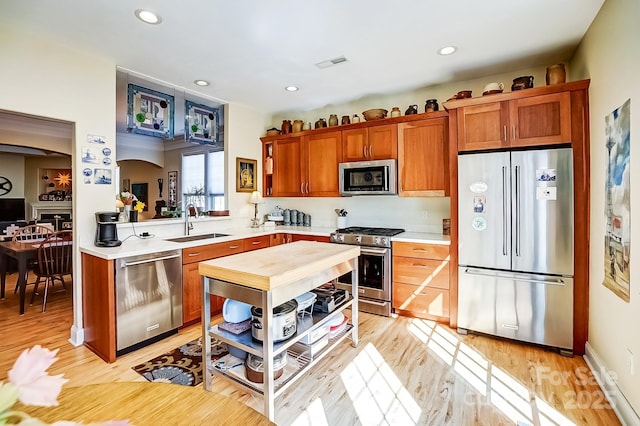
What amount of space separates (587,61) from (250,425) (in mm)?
3515

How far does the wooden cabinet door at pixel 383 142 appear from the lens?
3773mm

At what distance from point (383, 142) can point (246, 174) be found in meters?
2.11

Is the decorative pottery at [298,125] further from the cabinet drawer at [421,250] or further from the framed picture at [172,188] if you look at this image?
the framed picture at [172,188]

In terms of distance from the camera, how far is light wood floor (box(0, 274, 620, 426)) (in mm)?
1898

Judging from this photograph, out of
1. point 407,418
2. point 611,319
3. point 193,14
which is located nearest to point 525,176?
point 611,319

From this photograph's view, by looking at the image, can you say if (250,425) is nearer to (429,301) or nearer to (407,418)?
(407,418)

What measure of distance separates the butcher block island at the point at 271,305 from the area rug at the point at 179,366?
0.39 m

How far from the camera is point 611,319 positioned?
2.10 metres

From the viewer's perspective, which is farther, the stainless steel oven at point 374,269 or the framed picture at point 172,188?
the framed picture at point 172,188

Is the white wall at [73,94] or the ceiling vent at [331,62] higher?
the ceiling vent at [331,62]

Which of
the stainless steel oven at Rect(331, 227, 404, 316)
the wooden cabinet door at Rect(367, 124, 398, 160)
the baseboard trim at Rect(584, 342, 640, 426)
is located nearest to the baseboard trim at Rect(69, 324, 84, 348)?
the stainless steel oven at Rect(331, 227, 404, 316)

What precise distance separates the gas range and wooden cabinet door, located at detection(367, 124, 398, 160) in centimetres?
93

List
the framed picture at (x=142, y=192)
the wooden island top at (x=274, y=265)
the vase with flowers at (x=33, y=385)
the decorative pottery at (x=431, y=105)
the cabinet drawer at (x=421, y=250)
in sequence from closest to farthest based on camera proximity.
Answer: the vase with flowers at (x=33, y=385) < the wooden island top at (x=274, y=265) < the cabinet drawer at (x=421, y=250) < the decorative pottery at (x=431, y=105) < the framed picture at (x=142, y=192)

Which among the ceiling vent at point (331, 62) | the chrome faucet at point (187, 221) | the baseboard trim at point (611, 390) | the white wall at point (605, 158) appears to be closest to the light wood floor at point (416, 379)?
the baseboard trim at point (611, 390)
